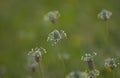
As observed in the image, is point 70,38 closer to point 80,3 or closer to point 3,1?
point 80,3

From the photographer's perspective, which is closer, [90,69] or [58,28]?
[90,69]

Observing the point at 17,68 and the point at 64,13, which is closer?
the point at 17,68

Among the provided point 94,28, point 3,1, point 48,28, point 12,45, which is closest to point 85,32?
point 94,28

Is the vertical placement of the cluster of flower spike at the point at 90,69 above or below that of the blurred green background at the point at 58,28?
below

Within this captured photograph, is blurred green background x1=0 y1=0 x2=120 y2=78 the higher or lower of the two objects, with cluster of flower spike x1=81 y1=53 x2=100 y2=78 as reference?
higher

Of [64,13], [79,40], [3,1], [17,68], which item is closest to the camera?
[17,68]

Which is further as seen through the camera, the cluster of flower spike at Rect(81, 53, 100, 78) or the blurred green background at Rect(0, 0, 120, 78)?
the blurred green background at Rect(0, 0, 120, 78)

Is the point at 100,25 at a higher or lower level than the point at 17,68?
higher

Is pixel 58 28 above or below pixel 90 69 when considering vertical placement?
above
